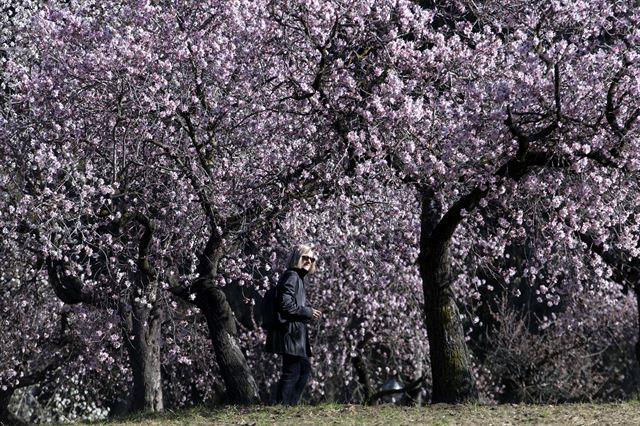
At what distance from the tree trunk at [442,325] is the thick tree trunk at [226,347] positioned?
8.51 feet

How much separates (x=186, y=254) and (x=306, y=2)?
14.9 feet

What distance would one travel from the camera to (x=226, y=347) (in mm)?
13203

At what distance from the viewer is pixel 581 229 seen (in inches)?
427

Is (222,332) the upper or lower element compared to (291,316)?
upper

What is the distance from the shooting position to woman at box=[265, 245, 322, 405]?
32.8ft

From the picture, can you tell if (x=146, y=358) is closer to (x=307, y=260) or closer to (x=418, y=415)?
(x=307, y=260)

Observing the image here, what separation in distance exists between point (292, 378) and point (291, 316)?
2.24 feet

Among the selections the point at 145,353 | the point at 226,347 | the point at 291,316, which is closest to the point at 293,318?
the point at 291,316

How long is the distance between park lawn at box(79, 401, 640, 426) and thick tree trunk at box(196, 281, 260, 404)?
2.25 metres

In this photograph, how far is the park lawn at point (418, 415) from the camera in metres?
9.33

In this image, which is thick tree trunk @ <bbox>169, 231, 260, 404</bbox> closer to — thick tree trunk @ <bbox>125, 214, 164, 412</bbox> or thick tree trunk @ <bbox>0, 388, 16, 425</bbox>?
thick tree trunk @ <bbox>125, 214, 164, 412</bbox>

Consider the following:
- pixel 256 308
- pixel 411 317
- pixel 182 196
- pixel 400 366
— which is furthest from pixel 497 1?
pixel 256 308

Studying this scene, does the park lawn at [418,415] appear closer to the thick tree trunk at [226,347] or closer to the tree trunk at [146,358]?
the thick tree trunk at [226,347]

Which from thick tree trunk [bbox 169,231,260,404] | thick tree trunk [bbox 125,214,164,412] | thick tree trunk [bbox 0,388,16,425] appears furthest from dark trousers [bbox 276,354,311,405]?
thick tree trunk [bbox 0,388,16,425]
